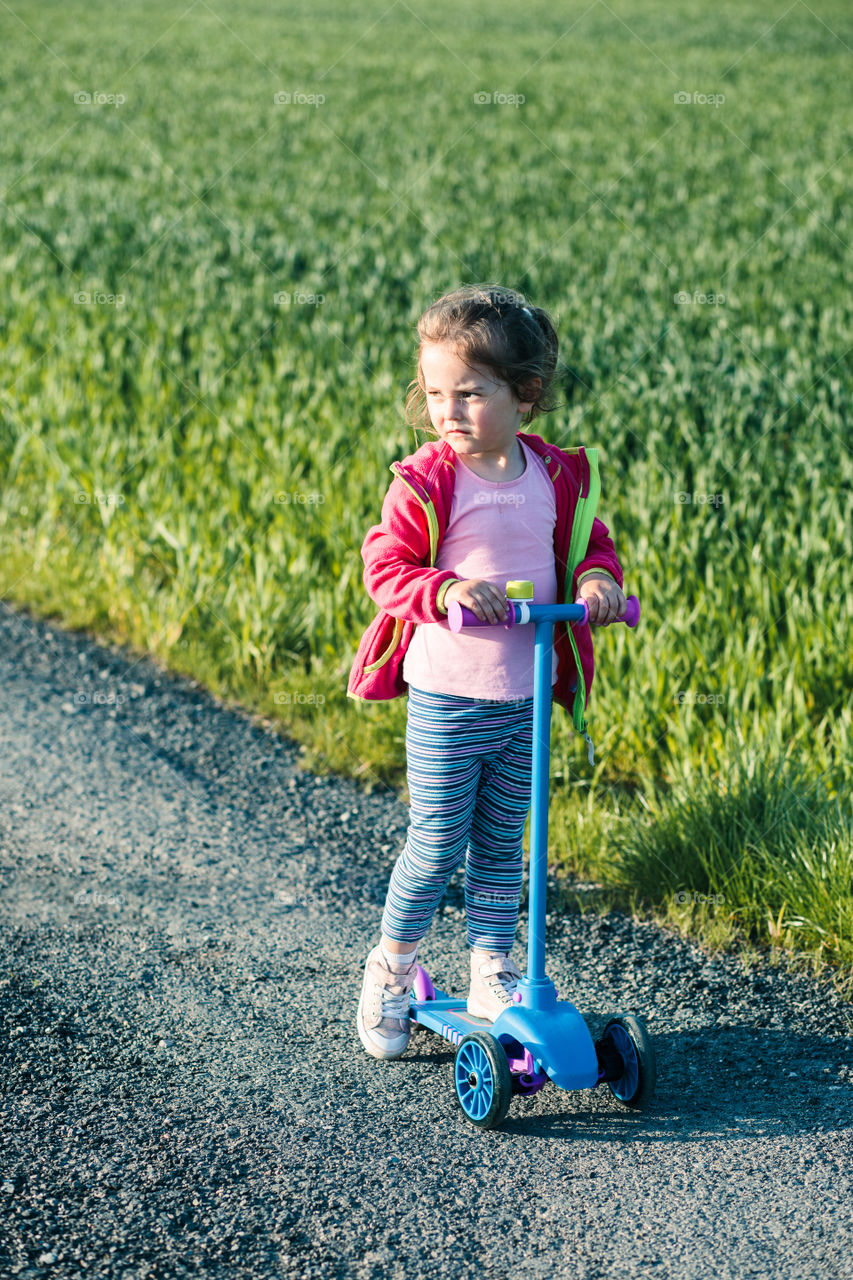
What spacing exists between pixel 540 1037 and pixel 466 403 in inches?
48.2

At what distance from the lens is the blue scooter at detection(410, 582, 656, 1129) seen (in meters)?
2.50

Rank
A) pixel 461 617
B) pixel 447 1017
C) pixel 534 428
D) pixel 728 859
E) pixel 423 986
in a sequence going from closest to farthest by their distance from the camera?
pixel 461 617 → pixel 447 1017 → pixel 423 986 → pixel 728 859 → pixel 534 428

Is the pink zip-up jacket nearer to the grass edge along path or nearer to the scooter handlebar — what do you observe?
the scooter handlebar

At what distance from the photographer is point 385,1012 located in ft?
9.31

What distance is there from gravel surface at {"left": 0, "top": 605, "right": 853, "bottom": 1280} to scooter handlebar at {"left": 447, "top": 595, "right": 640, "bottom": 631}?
1.01 m

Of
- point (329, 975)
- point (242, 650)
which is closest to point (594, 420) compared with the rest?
point (242, 650)

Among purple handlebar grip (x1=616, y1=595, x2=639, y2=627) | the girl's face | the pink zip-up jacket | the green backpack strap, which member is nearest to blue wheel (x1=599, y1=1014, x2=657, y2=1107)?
the green backpack strap

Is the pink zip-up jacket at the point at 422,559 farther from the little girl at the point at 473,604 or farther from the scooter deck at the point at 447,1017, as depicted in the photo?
the scooter deck at the point at 447,1017

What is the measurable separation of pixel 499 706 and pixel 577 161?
1614 centimetres

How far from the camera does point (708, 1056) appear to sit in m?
2.90

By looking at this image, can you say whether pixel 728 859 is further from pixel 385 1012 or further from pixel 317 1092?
pixel 317 1092

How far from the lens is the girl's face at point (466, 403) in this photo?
2.48 m

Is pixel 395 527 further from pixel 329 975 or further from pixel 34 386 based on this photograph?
pixel 34 386

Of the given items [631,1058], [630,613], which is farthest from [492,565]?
[631,1058]
